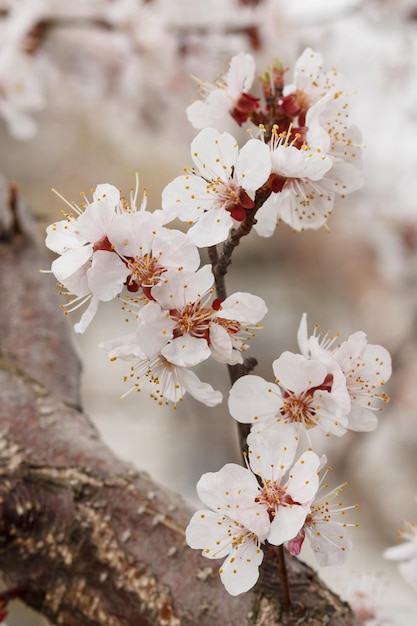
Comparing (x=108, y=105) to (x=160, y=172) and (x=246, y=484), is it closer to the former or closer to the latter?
(x=160, y=172)

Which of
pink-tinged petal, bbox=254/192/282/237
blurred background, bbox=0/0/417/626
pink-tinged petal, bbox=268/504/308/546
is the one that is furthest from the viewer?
blurred background, bbox=0/0/417/626

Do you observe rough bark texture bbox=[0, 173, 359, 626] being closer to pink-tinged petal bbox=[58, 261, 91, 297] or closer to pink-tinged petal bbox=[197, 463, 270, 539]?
pink-tinged petal bbox=[197, 463, 270, 539]

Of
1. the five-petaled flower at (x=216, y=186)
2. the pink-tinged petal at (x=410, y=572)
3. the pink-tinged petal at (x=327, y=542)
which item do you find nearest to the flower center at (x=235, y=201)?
the five-petaled flower at (x=216, y=186)

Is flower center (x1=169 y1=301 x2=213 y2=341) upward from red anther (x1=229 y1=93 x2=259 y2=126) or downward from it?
downward

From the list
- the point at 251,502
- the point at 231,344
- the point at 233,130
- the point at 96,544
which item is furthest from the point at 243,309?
the point at 233,130

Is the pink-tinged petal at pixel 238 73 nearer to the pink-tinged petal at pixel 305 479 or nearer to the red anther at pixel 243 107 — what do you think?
the red anther at pixel 243 107

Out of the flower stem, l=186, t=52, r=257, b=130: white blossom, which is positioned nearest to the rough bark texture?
the flower stem
